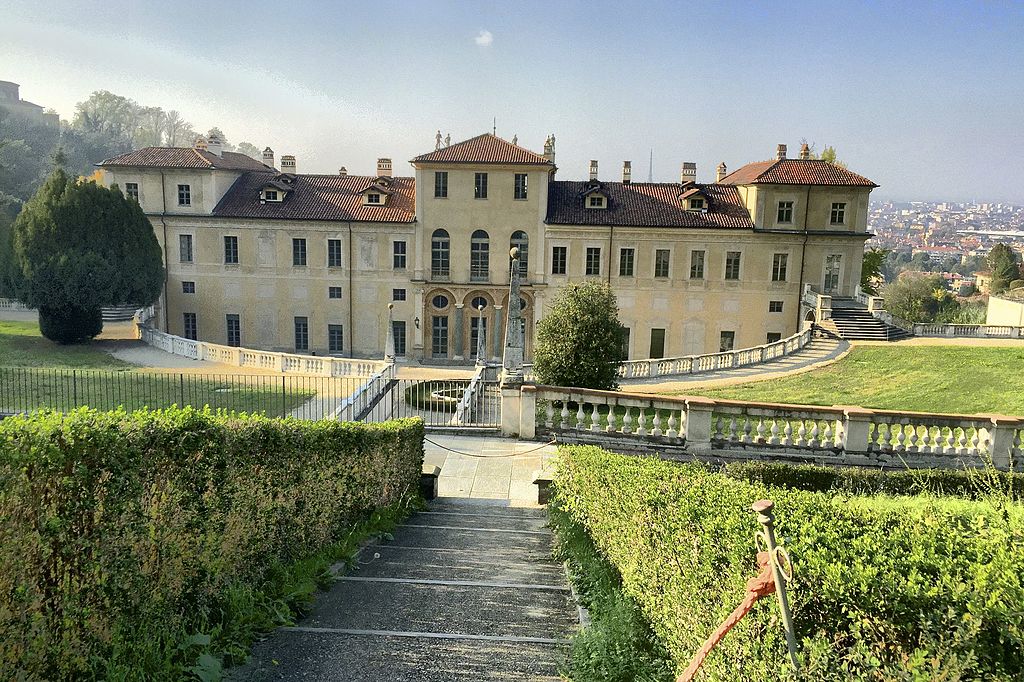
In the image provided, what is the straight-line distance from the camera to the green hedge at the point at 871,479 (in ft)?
37.4

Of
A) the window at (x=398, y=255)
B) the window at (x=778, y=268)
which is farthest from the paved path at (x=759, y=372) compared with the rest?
the window at (x=398, y=255)

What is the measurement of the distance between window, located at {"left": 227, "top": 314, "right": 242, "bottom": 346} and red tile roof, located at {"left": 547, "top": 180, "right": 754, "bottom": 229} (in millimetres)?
17501

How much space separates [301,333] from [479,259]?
34.0ft

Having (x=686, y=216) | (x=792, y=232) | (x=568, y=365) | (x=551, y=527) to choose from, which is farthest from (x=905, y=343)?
(x=551, y=527)

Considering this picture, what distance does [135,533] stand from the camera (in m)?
5.26

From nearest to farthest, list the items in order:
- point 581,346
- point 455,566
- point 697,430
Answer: point 455,566 → point 697,430 → point 581,346

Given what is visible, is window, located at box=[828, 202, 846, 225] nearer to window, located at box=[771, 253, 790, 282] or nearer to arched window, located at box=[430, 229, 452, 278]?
window, located at box=[771, 253, 790, 282]

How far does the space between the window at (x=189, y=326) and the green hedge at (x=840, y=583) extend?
3865cm

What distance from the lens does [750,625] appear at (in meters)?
4.06

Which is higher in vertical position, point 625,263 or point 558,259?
point 558,259

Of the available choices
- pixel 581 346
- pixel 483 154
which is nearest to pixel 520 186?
pixel 483 154

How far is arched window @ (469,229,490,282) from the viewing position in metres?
39.2

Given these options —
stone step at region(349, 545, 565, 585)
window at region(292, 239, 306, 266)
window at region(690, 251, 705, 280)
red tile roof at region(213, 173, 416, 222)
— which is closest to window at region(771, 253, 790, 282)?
window at region(690, 251, 705, 280)

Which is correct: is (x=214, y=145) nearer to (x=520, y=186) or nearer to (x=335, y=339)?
(x=335, y=339)
